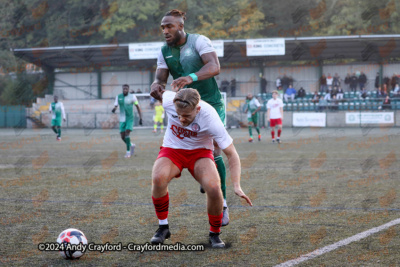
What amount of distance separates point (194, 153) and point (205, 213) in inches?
68.1

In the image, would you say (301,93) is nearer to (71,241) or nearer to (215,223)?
(215,223)

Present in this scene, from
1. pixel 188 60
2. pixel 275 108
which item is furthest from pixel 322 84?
pixel 188 60

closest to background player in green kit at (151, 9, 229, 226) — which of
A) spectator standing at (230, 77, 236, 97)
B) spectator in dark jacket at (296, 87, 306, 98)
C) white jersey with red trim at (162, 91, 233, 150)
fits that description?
white jersey with red trim at (162, 91, 233, 150)

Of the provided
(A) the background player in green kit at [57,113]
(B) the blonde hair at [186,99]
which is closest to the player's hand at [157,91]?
(B) the blonde hair at [186,99]

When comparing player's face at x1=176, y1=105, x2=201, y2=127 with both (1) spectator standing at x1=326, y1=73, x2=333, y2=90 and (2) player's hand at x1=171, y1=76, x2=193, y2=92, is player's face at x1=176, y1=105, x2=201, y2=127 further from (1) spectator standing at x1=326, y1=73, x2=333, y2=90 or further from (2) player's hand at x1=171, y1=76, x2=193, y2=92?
(1) spectator standing at x1=326, y1=73, x2=333, y2=90

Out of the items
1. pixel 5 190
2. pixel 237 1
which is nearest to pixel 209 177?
pixel 5 190

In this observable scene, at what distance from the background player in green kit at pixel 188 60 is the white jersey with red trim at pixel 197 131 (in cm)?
51

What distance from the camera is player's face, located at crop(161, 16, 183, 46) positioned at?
19.2 feet

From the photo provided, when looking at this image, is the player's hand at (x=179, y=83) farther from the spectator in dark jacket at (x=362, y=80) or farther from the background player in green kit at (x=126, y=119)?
the spectator in dark jacket at (x=362, y=80)

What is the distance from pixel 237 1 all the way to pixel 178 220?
1929 inches

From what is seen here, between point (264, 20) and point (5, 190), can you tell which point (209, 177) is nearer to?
point (5, 190)

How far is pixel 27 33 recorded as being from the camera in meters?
58.4

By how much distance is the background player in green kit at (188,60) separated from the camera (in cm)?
582

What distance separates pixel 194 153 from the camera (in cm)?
522
